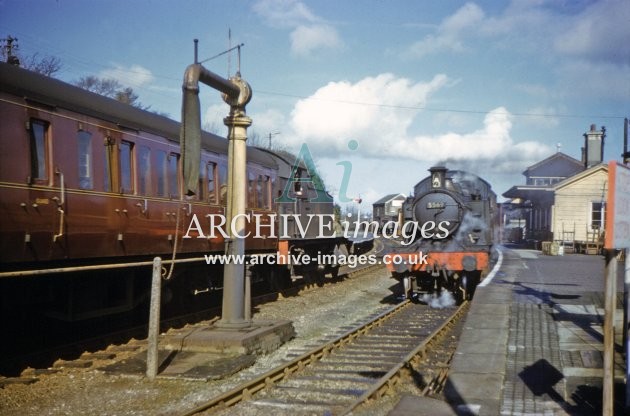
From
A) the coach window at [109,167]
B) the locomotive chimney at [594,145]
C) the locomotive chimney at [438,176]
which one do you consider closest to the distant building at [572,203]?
the locomotive chimney at [594,145]

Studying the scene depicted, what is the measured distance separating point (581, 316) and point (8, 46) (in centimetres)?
2859

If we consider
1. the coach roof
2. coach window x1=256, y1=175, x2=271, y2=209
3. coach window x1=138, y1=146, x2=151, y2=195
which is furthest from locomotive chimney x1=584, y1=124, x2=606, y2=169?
coach window x1=138, y1=146, x2=151, y2=195

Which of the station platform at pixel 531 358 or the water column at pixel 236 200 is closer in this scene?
the station platform at pixel 531 358

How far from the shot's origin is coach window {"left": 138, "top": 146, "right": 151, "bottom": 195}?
9.26 m

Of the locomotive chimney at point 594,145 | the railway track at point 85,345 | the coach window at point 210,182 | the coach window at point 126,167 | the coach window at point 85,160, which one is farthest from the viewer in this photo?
the locomotive chimney at point 594,145

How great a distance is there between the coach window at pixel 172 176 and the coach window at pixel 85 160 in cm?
206

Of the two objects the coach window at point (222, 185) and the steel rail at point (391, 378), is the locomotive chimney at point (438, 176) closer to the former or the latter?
the coach window at point (222, 185)

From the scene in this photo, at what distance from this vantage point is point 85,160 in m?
8.05

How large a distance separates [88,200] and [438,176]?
8584mm

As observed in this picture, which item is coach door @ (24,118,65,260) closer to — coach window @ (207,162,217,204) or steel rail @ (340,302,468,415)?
coach window @ (207,162,217,204)

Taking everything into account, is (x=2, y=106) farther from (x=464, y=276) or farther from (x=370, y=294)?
(x=370, y=294)

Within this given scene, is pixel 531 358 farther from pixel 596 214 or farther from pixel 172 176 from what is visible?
pixel 596 214

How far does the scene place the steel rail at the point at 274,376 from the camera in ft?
19.0

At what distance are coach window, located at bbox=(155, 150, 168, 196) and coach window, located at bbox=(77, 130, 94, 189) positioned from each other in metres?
1.67
